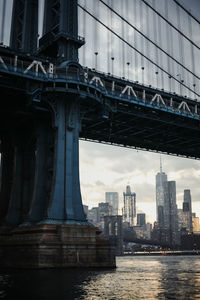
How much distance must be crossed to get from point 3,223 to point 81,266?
15817mm

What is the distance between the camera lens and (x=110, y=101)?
57781 millimetres

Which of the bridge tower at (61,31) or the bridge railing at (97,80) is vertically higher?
the bridge tower at (61,31)

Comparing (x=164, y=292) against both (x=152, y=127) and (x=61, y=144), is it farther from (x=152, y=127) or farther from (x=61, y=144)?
(x=152, y=127)

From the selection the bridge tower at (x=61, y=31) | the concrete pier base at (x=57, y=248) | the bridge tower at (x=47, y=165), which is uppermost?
the bridge tower at (x=61, y=31)

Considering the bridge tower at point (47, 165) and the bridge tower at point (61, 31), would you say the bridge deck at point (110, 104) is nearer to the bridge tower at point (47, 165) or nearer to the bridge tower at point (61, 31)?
A: the bridge tower at point (47, 165)

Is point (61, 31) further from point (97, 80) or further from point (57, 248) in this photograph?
point (57, 248)

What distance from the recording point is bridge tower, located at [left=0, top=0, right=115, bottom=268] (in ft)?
144

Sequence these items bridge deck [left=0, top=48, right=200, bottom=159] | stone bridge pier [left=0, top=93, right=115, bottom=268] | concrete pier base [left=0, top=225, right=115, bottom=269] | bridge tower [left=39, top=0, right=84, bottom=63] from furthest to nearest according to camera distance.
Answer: bridge tower [left=39, top=0, right=84, bottom=63] → bridge deck [left=0, top=48, right=200, bottom=159] → stone bridge pier [left=0, top=93, right=115, bottom=268] → concrete pier base [left=0, top=225, right=115, bottom=269]

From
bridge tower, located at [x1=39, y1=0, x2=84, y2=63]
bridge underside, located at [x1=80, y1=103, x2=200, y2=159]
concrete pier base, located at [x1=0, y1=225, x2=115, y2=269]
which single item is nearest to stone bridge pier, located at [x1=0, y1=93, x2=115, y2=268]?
concrete pier base, located at [x1=0, y1=225, x2=115, y2=269]

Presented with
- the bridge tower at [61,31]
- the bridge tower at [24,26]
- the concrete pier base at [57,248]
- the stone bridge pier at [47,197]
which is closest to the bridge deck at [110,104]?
the stone bridge pier at [47,197]

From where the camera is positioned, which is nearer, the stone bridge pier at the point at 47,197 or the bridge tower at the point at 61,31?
the stone bridge pier at the point at 47,197

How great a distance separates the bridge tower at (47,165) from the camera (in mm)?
43844

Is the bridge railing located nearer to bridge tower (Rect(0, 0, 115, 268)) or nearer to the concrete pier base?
bridge tower (Rect(0, 0, 115, 268))

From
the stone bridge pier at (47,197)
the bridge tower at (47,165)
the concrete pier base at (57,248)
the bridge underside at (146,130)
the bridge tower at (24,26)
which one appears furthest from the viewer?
the bridge underside at (146,130)
